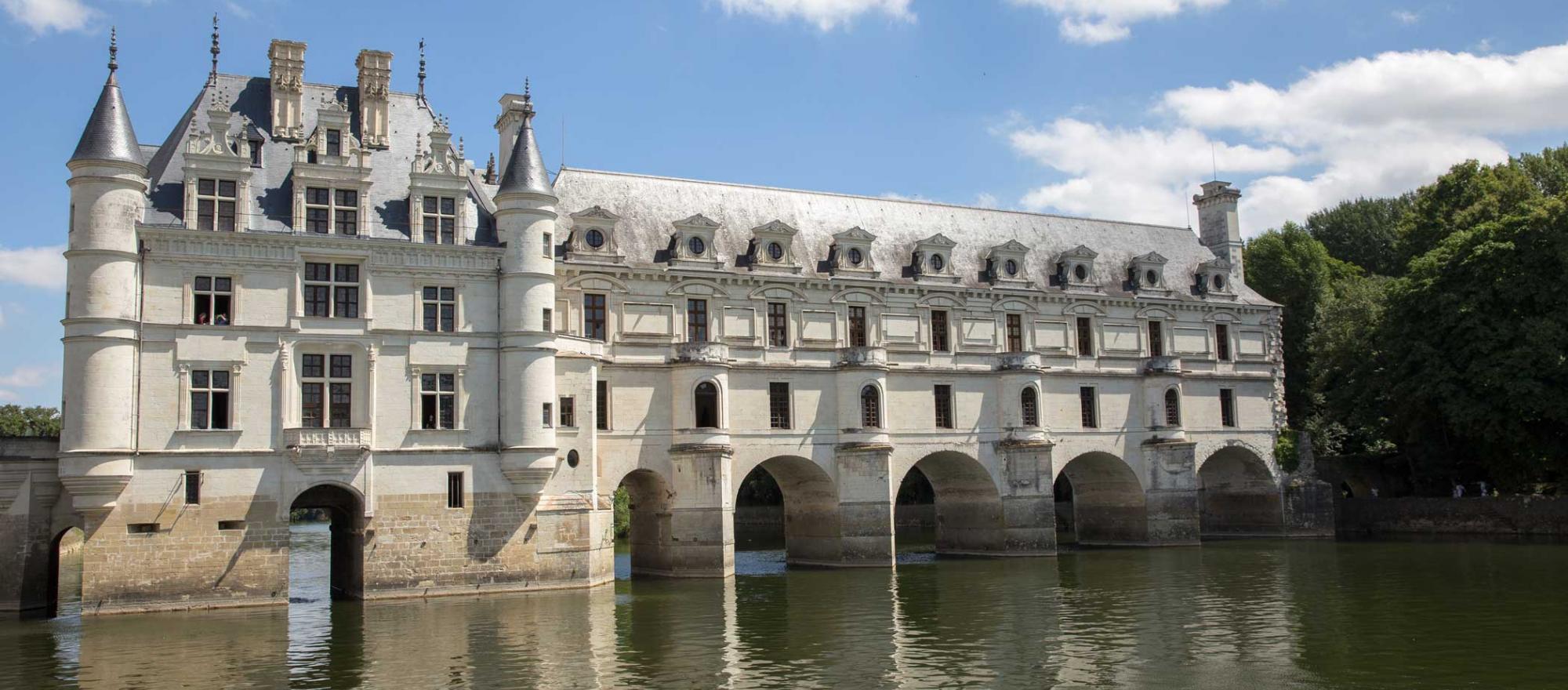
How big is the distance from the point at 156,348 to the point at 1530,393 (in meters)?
42.8

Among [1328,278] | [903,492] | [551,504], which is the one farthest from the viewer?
[903,492]

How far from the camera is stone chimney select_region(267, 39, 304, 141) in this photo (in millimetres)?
33969

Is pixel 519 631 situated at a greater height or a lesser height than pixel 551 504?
lesser

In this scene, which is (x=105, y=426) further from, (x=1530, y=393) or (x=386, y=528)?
(x=1530, y=393)

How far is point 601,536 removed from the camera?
34.8m

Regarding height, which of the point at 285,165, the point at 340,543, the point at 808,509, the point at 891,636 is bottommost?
the point at 891,636

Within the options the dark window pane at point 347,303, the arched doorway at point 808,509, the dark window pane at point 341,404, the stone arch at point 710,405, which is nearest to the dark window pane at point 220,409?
the dark window pane at point 341,404

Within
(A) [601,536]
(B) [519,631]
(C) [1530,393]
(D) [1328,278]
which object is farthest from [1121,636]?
(D) [1328,278]

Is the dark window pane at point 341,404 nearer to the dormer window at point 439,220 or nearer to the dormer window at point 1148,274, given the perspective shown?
the dormer window at point 439,220

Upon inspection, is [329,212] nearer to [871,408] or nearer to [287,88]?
[287,88]

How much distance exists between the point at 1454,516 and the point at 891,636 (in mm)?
33646

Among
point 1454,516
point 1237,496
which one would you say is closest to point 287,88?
point 1237,496

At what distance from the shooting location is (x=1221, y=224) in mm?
53531

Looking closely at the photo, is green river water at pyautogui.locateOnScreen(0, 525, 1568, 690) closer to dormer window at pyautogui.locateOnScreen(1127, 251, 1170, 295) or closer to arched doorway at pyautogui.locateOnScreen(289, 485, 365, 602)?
arched doorway at pyautogui.locateOnScreen(289, 485, 365, 602)
